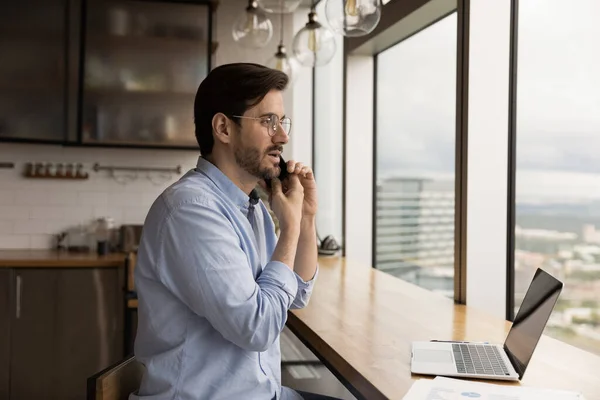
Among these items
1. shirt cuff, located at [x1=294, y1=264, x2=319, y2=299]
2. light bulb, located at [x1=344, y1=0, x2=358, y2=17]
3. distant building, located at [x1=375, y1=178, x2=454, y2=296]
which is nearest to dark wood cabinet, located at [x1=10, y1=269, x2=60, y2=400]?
distant building, located at [x1=375, y1=178, x2=454, y2=296]

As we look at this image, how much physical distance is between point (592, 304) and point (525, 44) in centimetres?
104

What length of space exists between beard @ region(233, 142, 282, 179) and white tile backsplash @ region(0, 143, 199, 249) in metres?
3.26

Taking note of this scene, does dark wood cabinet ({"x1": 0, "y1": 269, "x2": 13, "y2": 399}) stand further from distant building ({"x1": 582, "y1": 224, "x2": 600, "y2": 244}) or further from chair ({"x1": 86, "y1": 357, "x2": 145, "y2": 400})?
distant building ({"x1": 582, "y1": 224, "x2": 600, "y2": 244})

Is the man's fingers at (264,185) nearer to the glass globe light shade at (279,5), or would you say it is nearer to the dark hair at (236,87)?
the dark hair at (236,87)

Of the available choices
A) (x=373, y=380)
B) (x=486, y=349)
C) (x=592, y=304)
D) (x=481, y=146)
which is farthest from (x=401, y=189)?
(x=373, y=380)

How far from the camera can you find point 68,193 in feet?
15.7

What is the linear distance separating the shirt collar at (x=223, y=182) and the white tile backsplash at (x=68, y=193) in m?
3.23

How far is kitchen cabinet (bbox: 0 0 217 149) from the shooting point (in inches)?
170

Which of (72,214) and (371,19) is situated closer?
(371,19)

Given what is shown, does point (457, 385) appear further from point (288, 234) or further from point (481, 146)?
point (481, 146)

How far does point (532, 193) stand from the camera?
101 inches

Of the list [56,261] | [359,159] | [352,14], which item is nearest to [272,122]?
[352,14]

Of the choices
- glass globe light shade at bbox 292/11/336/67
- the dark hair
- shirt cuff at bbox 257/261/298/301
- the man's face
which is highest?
glass globe light shade at bbox 292/11/336/67

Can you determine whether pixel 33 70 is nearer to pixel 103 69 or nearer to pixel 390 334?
pixel 103 69
